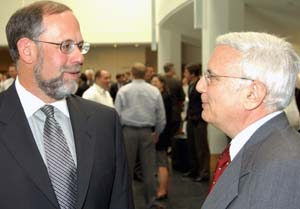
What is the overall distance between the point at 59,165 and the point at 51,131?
13 cm

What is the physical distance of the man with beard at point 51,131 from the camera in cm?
156

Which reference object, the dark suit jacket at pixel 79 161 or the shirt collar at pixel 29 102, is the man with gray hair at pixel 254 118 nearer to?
the dark suit jacket at pixel 79 161

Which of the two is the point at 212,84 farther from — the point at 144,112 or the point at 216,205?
the point at 144,112

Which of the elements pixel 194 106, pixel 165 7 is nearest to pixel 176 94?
pixel 194 106

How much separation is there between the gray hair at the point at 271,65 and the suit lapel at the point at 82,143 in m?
0.65

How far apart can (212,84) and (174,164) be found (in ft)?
19.6

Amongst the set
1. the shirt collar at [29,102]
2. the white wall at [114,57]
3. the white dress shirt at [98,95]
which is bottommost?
the white wall at [114,57]

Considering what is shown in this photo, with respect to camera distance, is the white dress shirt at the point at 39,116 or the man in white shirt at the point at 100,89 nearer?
the white dress shirt at the point at 39,116

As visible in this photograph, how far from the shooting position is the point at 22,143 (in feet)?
5.25

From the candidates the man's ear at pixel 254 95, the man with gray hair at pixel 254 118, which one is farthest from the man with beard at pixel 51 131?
the man's ear at pixel 254 95

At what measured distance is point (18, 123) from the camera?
5.37 ft

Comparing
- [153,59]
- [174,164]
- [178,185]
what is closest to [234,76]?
[178,185]

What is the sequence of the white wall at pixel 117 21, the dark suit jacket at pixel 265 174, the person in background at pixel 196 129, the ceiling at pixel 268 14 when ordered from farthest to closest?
the white wall at pixel 117 21 < the ceiling at pixel 268 14 < the person in background at pixel 196 129 < the dark suit jacket at pixel 265 174

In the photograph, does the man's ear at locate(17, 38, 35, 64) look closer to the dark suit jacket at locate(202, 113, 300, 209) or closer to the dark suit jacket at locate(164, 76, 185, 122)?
the dark suit jacket at locate(202, 113, 300, 209)
